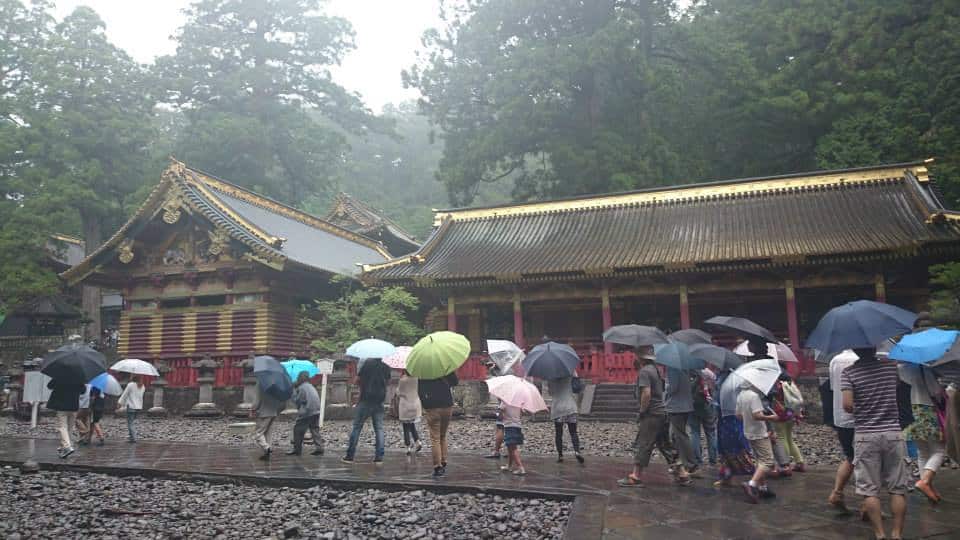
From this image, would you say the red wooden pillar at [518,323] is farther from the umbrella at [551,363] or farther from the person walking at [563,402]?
the umbrella at [551,363]

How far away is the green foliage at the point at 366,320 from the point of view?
63.5 ft

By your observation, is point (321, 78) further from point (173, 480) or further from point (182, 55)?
point (173, 480)

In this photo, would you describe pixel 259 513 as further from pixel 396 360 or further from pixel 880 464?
pixel 880 464

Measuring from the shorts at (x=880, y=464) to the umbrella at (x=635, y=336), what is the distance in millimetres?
2917

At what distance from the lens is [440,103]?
1426 inches

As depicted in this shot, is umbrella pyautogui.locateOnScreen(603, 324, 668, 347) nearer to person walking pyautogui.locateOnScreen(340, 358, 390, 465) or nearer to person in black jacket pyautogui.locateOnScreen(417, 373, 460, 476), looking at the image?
person in black jacket pyautogui.locateOnScreen(417, 373, 460, 476)

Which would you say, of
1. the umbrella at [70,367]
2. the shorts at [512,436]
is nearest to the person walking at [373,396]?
the shorts at [512,436]

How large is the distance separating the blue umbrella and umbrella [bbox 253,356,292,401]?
7.88 meters

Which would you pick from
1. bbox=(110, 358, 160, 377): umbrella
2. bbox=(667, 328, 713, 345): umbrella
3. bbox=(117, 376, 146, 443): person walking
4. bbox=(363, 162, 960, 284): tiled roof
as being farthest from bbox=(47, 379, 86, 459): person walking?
bbox=(363, 162, 960, 284): tiled roof

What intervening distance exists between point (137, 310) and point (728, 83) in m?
27.1

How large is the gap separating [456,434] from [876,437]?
976 cm

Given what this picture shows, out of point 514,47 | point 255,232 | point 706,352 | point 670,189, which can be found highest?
point 514,47

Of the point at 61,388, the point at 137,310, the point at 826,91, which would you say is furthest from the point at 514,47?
the point at 61,388

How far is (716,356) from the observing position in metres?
7.84
